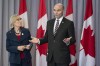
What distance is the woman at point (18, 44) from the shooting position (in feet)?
10.7

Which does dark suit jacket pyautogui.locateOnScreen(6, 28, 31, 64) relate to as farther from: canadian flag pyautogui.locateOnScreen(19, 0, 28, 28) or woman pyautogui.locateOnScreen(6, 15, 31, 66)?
canadian flag pyautogui.locateOnScreen(19, 0, 28, 28)

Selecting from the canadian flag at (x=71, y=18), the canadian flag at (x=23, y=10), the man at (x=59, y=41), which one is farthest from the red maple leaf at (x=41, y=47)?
the man at (x=59, y=41)

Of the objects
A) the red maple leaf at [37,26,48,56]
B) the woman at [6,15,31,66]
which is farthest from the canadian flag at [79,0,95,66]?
the woman at [6,15,31,66]

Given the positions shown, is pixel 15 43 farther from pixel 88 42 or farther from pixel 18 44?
pixel 88 42

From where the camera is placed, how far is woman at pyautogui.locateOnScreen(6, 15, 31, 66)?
10.7ft

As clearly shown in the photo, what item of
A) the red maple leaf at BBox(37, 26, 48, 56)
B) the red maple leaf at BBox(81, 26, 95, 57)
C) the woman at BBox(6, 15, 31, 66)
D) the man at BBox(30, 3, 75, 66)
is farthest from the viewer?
the red maple leaf at BBox(37, 26, 48, 56)

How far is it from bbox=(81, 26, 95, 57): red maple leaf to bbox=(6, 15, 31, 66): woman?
1055 mm

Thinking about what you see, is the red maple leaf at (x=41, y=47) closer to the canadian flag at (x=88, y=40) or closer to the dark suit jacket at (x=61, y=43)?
the canadian flag at (x=88, y=40)

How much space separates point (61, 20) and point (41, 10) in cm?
111

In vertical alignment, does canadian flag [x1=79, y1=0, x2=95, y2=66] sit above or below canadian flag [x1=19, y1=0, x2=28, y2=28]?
below

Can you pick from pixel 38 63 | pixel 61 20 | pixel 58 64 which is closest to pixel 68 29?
pixel 61 20

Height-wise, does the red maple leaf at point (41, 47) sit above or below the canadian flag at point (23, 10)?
below

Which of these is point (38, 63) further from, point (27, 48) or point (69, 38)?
point (69, 38)

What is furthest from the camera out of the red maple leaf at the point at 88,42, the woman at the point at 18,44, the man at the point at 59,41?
the red maple leaf at the point at 88,42
